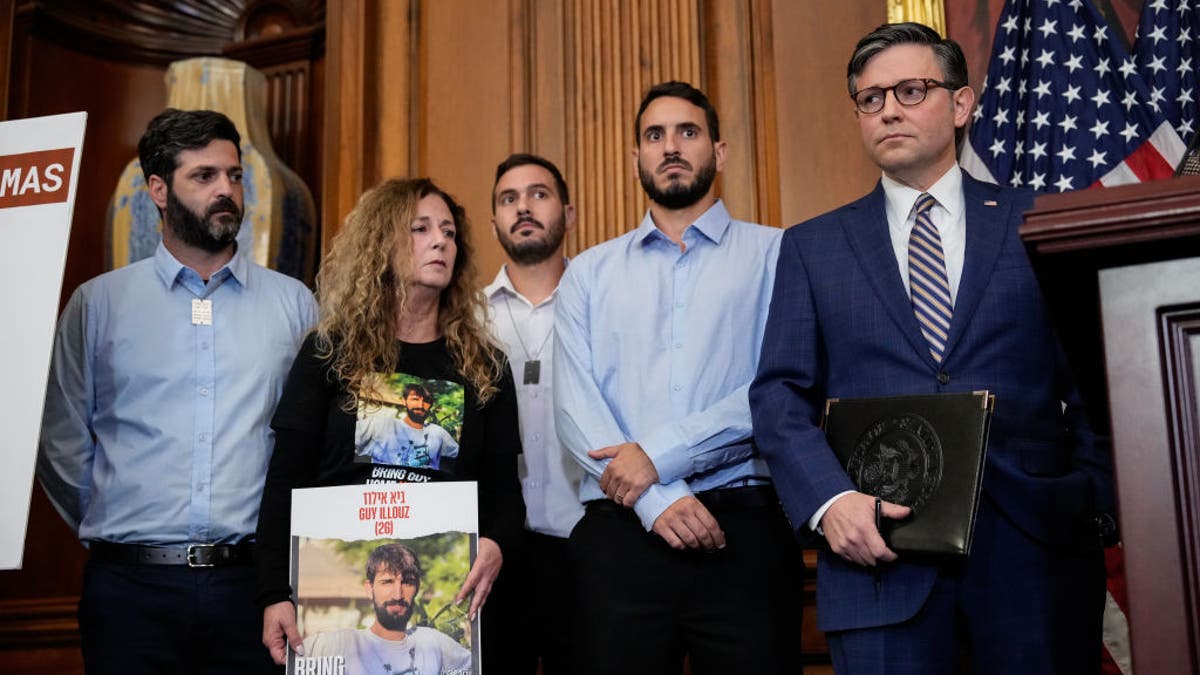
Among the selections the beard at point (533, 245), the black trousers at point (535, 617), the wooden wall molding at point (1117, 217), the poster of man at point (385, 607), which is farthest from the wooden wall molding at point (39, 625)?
the wooden wall molding at point (1117, 217)

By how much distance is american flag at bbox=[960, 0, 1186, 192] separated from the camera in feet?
11.0

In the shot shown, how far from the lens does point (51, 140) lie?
2.35m

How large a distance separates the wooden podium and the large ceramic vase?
342 centimetres

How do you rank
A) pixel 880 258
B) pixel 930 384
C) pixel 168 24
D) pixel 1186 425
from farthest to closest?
pixel 168 24
pixel 880 258
pixel 930 384
pixel 1186 425

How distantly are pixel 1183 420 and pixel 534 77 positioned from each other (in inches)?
126

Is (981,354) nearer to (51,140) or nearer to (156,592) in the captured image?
(156,592)

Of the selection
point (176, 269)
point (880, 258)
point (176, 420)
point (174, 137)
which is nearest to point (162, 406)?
point (176, 420)

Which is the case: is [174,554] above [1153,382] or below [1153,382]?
below

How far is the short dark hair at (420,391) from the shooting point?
2.45 m

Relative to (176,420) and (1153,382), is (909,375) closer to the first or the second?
(1153,382)

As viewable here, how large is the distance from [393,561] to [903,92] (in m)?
1.35

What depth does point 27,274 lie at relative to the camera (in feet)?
7.41

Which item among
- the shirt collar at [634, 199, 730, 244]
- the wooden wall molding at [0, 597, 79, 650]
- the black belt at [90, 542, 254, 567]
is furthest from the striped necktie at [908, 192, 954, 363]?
the wooden wall molding at [0, 597, 79, 650]

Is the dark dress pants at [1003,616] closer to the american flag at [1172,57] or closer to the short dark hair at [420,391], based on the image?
the short dark hair at [420,391]
